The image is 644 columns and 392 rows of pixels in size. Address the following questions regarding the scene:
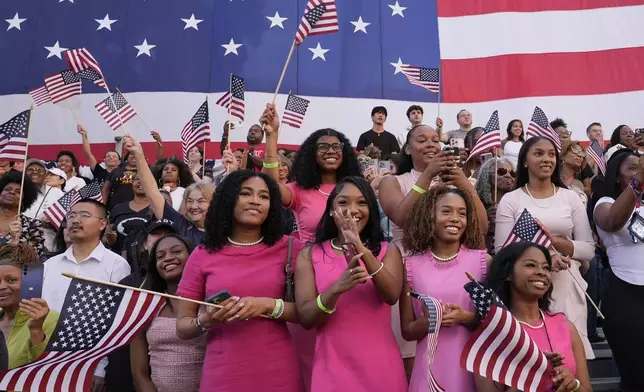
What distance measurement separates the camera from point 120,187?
25.4 feet

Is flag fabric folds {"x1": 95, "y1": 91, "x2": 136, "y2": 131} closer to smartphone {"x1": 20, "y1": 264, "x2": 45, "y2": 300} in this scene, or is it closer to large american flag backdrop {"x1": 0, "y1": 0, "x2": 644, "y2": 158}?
large american flag backdrop {"x1": 0, "y1": 0, "x2": 644, "y2": 158}

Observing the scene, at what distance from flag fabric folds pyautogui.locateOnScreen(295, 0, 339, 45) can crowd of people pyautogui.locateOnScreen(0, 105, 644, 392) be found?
2.57m

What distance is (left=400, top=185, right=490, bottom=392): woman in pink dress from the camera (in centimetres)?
347

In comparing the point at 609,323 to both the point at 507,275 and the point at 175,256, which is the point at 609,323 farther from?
the point at 175,256

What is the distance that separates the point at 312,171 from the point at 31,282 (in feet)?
5.68

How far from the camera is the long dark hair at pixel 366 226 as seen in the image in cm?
356

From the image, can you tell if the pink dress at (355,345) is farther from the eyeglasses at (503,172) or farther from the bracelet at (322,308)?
the eyeglasses at (503,172)

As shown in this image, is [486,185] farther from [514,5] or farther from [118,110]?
[514,5]

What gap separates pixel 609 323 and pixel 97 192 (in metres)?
4.67

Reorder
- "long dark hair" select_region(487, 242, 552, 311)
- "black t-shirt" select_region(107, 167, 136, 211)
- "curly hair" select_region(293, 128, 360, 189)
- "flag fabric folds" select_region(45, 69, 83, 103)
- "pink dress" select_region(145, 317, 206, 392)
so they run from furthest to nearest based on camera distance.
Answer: "flag fabric folds" select_region(45, 69, 83, 103) → "black t-shirt" select_region(107, 167, 136, 211) → "curly hair" select_region(293, 128, 360, 189) → "pink dress" select_region(145, 317, 206, 392) → "long dark hair" select_region(487, 242, 552, 311)

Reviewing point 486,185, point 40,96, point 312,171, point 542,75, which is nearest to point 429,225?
point 312,171

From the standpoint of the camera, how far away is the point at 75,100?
40.4ft

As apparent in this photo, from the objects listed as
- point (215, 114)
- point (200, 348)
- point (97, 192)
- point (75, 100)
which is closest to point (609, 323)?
point (200, 348)

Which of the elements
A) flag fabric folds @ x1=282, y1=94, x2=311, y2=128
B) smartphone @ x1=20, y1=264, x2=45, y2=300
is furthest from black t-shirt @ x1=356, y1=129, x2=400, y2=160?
smartphone @ x1=20, y1=264, x2=45, y2=300
